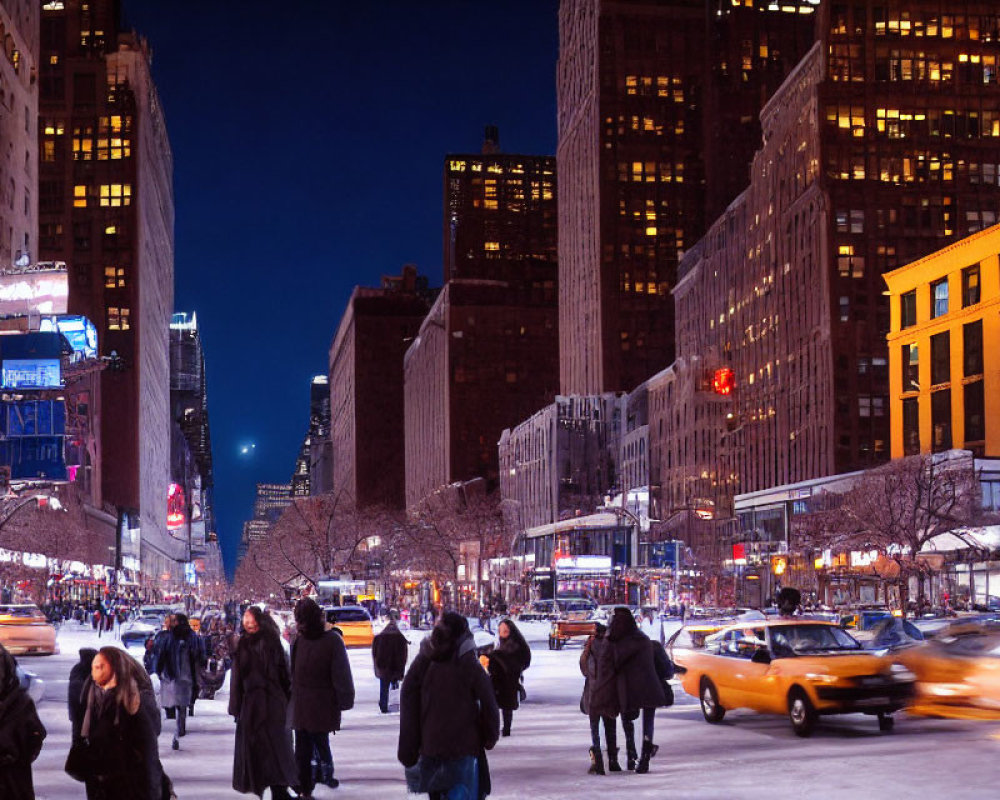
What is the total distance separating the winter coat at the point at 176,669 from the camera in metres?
21.1

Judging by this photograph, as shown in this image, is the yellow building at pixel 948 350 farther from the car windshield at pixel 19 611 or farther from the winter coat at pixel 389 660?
the winter coat at pixel 389 660

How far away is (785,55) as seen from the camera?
574 ft

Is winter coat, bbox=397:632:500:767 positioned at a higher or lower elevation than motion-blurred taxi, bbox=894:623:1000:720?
higher

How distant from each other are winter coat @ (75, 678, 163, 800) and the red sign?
128 ft

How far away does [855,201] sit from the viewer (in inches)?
4304

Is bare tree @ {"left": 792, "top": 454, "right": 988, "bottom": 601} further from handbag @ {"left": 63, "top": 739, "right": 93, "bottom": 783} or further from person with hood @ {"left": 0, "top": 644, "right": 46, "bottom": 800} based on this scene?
person with hood @ {"left": 0, "top": 644, "right": 46, "bottom": 800}

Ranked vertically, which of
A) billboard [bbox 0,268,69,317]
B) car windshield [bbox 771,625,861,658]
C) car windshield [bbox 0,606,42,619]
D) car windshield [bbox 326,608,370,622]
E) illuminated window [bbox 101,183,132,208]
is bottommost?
car windshield [bbox 326,608,370,622]

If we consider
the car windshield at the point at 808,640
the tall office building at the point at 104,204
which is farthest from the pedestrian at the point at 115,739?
the tall office building at the point at 104,204

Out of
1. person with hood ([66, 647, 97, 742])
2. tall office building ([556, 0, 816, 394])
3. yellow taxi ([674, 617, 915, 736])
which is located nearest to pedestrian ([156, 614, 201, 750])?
person with hood ([66, 647, 97, 742])

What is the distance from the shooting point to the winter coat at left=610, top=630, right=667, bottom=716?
16.3 metres

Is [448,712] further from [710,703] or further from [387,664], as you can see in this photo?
[387,664]

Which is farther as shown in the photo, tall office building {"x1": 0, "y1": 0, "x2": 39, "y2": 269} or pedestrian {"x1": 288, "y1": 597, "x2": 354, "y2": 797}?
tall office building {"x1": 0, "y1": 0, "x2": 39, "y2": 269}

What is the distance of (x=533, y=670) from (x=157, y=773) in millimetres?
29672

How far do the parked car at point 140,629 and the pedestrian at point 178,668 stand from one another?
27.5 m
